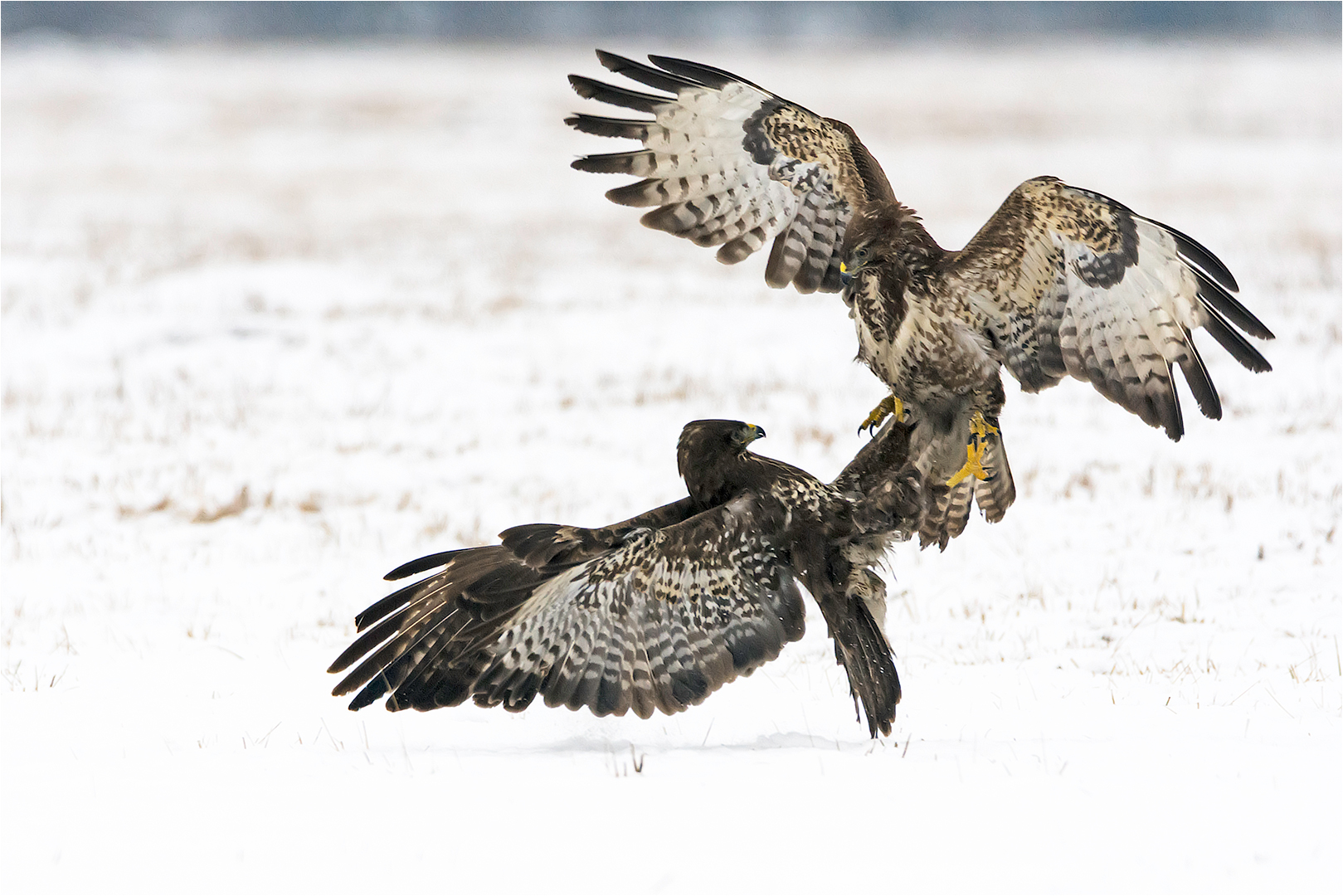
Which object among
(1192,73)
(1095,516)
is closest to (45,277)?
(1095,516)

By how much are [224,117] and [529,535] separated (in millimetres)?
39313

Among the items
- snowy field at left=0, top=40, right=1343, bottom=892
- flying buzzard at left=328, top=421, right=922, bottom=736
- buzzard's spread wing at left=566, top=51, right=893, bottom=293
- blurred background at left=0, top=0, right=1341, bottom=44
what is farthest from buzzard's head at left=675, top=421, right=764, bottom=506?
blurred background at left=0, top=0, right=1341, bottom=44

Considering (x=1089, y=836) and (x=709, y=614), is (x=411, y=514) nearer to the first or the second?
(x=709, y=614)

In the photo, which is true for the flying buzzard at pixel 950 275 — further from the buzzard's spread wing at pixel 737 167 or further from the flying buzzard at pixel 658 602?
the flying buzzard at pixel 658 602

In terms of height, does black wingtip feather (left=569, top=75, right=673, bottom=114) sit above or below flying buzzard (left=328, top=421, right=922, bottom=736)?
above

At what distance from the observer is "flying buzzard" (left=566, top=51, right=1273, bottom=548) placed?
464cm

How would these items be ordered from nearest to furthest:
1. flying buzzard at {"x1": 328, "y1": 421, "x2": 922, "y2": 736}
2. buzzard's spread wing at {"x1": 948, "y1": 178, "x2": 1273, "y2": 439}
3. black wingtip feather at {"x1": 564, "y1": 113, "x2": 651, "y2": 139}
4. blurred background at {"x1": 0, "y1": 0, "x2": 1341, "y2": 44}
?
flying buzzard at {"x1": 328, "y1": 421, "x2": 922, "y2": 736} → buzzard's spread wing at {"x1": 948, "y1": 178, "x2": 1273, "y2": 439} → black wingtip feather at {"x1": 564, "y1": 113, "x2": 651, "y2": 139} → blurred background at {"x1": 0, "y1": 0, "x2": 1341, "y2": 44}

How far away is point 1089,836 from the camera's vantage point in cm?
363

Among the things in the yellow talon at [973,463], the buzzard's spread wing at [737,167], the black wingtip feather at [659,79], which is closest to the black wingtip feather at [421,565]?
the buzzard's spread wing at [737,167]

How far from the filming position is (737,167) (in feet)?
17.2

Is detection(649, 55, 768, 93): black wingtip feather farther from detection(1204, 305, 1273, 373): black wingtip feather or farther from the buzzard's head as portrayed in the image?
detection(1204, 305, 1273, 373): black wingtip feather

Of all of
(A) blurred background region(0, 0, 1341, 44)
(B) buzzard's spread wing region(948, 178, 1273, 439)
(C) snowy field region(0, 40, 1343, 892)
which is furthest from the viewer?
(A) blurred background region(0, 0, 1341, 44)

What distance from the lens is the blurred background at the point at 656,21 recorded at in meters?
111

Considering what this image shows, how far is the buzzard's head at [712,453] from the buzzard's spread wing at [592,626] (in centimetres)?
21
